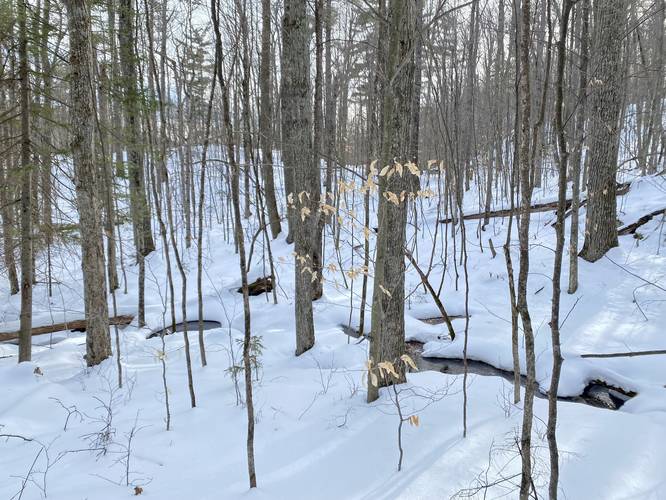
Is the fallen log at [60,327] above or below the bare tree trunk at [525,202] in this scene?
below

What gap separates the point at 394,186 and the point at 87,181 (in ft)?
14.0

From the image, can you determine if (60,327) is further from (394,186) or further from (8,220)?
(394,186)

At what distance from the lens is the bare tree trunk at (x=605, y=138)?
6.43m

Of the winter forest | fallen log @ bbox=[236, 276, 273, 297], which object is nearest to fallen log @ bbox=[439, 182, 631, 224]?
the winter forest

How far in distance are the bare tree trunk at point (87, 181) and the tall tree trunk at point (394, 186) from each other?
3892 mm

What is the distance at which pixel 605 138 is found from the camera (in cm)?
709

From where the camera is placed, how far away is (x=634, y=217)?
339 inches

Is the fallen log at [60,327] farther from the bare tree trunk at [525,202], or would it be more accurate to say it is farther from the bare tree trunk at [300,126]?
the bare tree trunk at [525,202]

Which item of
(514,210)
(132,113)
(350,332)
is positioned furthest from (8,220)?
(514,210)

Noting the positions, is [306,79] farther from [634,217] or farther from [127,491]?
[634,217]

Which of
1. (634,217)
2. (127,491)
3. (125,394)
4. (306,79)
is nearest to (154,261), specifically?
(125,394)

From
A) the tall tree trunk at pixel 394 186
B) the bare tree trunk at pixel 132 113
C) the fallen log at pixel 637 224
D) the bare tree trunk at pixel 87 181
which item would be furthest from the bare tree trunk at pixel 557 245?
the fallen log at pixel 637 224

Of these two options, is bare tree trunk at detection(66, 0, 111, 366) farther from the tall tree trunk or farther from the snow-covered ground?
the tall tree trunk

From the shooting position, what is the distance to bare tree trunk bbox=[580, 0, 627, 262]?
6.43 meters
